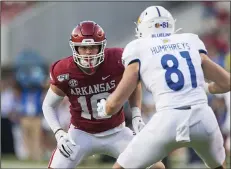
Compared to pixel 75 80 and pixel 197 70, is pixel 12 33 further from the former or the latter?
pixel 197 70

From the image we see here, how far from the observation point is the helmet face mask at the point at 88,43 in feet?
18.9

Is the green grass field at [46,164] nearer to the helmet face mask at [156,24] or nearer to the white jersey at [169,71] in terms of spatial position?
the helmet face mask at [156,24]

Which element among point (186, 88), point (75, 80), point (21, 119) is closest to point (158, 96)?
point (186, 88)

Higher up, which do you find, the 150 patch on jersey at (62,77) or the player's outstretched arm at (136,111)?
the 150 patch on jersey at (62,77)

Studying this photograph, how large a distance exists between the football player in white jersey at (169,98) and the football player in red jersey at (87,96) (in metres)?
0.86

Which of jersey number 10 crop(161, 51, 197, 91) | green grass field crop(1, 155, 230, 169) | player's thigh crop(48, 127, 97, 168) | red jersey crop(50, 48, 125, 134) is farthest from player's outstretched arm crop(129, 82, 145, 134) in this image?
green grass field crop(1, 155, 230, 169)

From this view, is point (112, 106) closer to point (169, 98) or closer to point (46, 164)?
point (169, 98)

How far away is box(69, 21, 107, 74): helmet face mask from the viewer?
18.9ft

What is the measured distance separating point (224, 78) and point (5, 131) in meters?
7.62

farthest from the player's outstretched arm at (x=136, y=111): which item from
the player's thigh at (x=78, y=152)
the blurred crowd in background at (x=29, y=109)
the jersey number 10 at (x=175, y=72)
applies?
the blurred crowd in background at (x=29, y=109)

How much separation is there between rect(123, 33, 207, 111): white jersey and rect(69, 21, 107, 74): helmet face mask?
2.78 feet

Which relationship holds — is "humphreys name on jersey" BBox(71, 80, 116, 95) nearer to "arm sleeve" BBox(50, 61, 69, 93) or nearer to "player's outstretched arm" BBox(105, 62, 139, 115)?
"arm sleeve" BBox(50, 61, 69, 93)

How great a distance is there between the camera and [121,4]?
14.4 m

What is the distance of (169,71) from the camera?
4867mm
